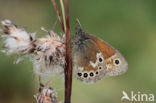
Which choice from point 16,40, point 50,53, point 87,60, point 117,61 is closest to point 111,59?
point 117,61

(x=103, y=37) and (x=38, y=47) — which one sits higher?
(x=103, y=37)

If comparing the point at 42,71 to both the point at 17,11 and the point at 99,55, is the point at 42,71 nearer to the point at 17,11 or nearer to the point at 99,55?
the point at 99,55

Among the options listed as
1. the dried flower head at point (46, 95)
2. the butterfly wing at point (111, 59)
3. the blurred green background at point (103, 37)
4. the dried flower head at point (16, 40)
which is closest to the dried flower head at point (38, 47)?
the dried flower head at point (16, 40)

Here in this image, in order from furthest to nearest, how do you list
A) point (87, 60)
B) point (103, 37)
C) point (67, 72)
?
point (103, 37)
point (87, 60)
point (67, 72)

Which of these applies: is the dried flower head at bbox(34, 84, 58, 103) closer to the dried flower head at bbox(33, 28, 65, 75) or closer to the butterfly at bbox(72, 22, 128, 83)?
the dried flower head at bbox(33, 28, 65, 75)

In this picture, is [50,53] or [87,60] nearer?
[50,53]

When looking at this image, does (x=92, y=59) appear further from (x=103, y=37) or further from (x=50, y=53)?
(x=103, y=37)
